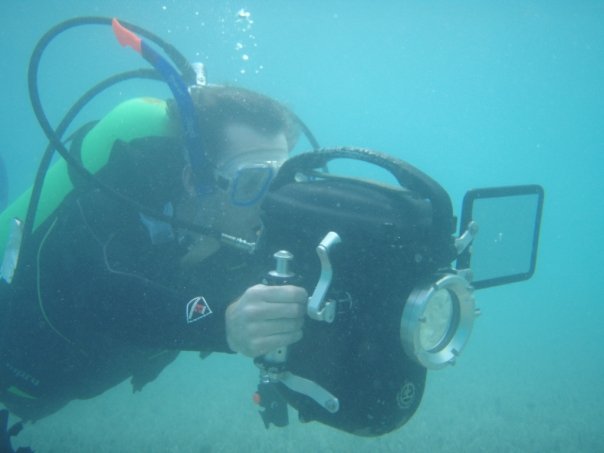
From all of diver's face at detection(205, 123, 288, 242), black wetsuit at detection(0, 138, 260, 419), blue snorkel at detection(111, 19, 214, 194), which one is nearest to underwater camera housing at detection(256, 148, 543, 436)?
black wetsuit at detection(0, 138, 260, 419)

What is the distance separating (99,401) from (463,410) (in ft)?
28.9

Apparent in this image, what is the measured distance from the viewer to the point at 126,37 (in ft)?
7.47

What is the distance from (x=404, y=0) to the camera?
26.0 m

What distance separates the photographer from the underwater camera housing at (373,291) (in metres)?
1.37

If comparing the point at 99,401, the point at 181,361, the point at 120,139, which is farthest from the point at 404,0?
the point at 120,139

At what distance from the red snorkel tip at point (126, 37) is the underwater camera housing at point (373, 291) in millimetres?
1270

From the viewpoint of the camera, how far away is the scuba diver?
142 centimetres

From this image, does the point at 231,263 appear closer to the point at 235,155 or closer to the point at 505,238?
the point at 235,155

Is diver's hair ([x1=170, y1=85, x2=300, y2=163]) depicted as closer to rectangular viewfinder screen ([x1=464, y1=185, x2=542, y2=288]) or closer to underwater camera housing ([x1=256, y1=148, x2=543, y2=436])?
underwater camera housing ([x1=256, y1=148, x2=543, y2=436])

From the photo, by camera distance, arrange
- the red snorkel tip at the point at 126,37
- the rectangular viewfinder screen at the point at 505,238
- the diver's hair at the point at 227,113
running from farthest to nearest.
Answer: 1. the diver's hair at the point at 227,113
2. the red snorkel tip at the point at 126,37
3. the rectangular viewfinder screen at the point at 505,238

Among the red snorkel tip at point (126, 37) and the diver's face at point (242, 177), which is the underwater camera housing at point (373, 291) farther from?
the red snorkel tip at point (126, 37)

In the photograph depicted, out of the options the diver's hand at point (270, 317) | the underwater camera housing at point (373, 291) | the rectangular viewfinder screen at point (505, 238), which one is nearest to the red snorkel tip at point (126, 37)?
the underwater camera housing at point (373, 291)

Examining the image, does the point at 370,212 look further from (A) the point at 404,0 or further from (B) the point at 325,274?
(A) the point at 404,0

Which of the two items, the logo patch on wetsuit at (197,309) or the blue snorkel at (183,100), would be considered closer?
the logo patch on wetsuit at (197,309)
